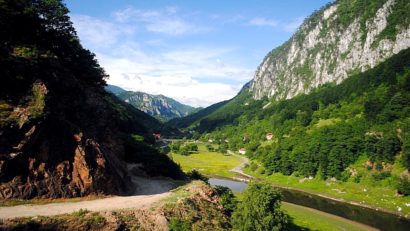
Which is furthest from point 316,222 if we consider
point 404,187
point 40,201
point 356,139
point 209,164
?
point 209,164

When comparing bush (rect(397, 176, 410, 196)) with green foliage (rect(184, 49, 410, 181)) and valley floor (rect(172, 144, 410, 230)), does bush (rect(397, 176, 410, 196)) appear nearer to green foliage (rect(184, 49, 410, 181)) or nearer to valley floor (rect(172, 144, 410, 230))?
valley floor (rect(172, 144, 410, 230))

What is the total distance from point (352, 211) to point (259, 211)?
2112 inches

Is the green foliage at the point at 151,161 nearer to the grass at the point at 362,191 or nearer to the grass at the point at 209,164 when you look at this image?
the grass at the point at 209,164

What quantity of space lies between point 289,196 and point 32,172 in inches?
3300

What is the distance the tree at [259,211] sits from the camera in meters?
47.0

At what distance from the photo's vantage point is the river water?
257 ft

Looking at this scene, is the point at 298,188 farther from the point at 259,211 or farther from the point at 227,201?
the point at 259,211

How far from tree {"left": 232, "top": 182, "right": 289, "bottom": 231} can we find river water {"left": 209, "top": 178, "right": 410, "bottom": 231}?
3986cm

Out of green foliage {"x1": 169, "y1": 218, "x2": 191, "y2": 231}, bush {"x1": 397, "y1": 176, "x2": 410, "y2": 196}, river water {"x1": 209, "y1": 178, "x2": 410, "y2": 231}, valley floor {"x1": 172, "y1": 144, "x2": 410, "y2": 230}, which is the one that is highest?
bush {"x1": 397, "y1": 176, "x2": 410, "y2": 196}

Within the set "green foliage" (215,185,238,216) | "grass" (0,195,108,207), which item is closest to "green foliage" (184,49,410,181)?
"green foliage" (215,185,238,216)

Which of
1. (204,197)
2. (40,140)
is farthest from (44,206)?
(204,197)

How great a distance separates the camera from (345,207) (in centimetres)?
9431

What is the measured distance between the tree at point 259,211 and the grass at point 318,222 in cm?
1668

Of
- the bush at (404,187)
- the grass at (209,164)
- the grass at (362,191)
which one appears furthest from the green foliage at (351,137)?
the grass at (209,164)
